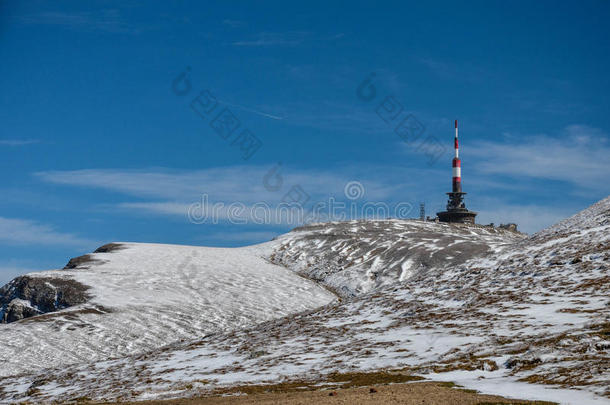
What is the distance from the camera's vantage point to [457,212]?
144750mm

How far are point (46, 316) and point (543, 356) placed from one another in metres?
49.1

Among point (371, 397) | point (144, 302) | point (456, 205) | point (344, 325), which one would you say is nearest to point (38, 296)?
point (144, 302)

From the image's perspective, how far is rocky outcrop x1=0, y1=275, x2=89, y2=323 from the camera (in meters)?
65.9

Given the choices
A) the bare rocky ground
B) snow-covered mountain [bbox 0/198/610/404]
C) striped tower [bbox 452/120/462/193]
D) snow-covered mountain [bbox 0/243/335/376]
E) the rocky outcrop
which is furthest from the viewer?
striped tower [bbox 452/120/462/193]

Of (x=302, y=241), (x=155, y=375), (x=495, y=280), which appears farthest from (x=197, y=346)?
(x=302, y=241)

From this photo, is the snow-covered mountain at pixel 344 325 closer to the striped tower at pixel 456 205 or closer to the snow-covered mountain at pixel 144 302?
the snow-covered mountain at pixel 144 302

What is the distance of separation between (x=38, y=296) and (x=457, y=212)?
10182 cm

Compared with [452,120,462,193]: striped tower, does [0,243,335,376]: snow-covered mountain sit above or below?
below

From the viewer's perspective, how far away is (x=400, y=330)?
3684 cm

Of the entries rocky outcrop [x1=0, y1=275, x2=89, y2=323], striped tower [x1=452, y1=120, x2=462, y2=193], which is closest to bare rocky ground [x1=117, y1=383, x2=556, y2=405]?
rocky outcrop [x1=0, y1=275, x2=89, y2=323]

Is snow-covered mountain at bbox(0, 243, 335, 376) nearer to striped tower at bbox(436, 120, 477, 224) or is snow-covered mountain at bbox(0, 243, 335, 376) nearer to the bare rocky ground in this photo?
the bare rocky ground

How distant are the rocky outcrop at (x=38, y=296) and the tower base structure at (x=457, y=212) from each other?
97.5 metres

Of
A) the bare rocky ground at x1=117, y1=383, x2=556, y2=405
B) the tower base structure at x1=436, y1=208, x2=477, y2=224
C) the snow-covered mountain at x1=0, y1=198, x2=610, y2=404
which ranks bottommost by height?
the bare rocky ground at x1=117, y1=383, x2=556, y2=405

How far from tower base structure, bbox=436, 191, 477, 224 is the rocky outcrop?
97.5 m
